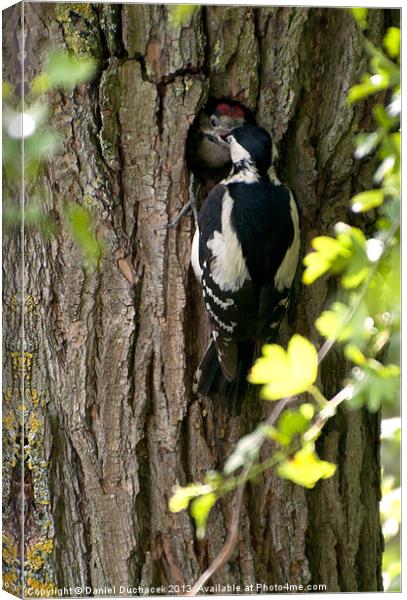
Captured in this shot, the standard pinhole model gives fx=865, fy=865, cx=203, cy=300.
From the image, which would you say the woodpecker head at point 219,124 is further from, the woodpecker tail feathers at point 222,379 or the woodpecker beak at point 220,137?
the woodpecker tail feathers at point 222,379

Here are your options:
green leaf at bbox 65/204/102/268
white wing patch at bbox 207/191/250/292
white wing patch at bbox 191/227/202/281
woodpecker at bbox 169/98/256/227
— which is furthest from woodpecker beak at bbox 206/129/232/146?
green leaf at bbox 65/204/102/268

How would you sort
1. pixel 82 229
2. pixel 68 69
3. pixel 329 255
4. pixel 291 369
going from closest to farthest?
pixel 291 369 < pixel 329 255 < pixel 68 69 < pixel 82 229

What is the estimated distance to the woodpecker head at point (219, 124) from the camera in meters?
2.12

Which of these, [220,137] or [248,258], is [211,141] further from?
[248,258]

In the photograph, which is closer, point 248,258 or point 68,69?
point 68,69

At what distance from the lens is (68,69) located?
2.01m

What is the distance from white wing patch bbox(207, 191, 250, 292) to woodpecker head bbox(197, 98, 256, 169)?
0.14m

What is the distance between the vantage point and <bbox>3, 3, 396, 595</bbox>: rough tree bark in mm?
2074

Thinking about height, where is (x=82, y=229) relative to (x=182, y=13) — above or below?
below

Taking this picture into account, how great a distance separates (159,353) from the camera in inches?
85.3

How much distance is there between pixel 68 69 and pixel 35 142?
19 centimetres

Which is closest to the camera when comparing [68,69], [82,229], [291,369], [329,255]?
[291,369]

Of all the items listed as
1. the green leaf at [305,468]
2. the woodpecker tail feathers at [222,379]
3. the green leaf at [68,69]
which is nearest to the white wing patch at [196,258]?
the woodpecker tail feathers at [222,379]

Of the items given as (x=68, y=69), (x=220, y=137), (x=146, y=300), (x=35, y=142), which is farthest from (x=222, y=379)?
(x=68, y=69)
